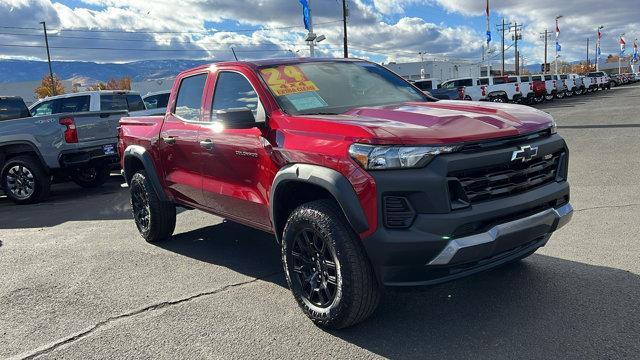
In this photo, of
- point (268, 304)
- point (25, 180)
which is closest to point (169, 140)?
point (268, 304)

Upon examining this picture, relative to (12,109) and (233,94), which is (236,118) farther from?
(12,109)

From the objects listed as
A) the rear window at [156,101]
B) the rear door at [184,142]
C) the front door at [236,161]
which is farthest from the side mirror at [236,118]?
the rear window at [156,101]

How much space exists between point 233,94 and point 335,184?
169 cm

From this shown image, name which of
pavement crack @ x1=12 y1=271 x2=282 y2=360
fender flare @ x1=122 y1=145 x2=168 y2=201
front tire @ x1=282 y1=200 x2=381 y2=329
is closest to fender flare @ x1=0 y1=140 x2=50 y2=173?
fender flare @ x1=122 y1=145 x2=168 y2=201

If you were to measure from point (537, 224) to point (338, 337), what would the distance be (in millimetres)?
1432

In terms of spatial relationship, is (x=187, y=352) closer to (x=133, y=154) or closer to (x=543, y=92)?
(x=133, y=154)

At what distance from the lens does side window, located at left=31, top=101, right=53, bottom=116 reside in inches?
444

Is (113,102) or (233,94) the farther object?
(113,102)

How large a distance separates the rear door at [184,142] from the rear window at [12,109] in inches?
271

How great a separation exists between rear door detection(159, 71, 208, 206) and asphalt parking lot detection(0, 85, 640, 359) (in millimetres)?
735

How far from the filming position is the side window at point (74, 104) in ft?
36.3

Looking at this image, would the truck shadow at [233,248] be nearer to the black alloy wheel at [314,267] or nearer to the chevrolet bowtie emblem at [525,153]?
the black alloy wheel at [314,267]

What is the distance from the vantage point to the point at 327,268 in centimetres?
337

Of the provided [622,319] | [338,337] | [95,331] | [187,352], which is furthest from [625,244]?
[95,331]
